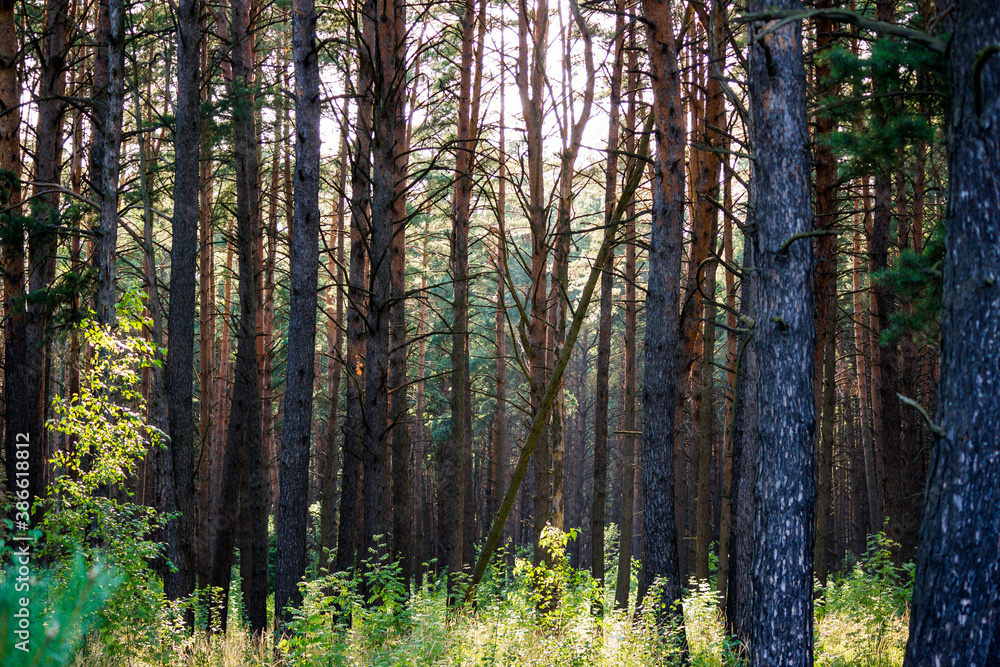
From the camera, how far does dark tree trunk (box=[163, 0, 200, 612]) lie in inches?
349

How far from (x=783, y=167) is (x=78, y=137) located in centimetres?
1558

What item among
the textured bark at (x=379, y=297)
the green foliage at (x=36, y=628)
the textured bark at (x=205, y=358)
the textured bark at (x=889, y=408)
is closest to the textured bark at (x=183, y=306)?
the textured bark at (x=379, y=297)

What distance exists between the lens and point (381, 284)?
9398 millimetres

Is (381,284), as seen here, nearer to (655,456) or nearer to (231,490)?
(655,456)

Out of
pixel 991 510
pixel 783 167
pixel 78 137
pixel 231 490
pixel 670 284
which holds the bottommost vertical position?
pixel 231 490

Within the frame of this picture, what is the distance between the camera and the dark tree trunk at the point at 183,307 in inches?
349

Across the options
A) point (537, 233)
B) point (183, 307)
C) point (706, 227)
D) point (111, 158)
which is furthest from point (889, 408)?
point (111, 158)

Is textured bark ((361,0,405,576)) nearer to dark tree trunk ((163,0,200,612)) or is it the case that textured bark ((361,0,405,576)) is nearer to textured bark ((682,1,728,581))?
dark tree trunk ((163,0,200,612))

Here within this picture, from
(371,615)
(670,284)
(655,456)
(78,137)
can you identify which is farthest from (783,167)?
(78,137)

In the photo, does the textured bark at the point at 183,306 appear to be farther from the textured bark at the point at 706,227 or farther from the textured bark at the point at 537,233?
the textured bark at the point at 706,227

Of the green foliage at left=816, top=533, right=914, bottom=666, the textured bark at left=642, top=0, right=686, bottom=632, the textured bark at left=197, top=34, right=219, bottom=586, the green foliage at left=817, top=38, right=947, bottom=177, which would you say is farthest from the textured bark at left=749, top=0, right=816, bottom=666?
the textured bark at left=197, top=34, right=219, bottom=586

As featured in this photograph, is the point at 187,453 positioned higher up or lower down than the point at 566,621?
higher up

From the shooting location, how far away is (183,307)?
912 cm

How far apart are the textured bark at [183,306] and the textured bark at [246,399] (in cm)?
143
